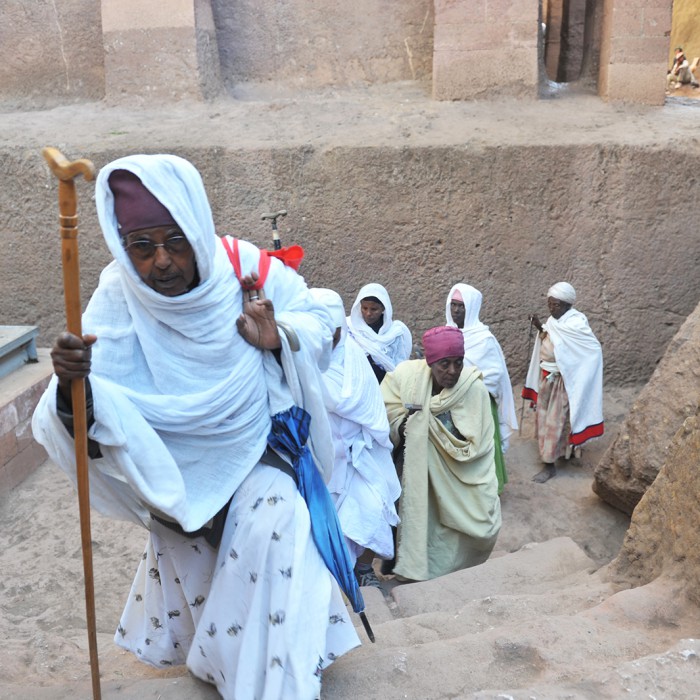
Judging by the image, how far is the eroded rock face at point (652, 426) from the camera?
5.58 metres

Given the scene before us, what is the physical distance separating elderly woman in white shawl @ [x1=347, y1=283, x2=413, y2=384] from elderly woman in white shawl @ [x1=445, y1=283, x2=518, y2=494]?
496 millimetres

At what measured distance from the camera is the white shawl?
7.21 metres

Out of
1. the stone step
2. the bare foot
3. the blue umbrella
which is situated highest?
the blue umbrella

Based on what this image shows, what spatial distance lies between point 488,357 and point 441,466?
1368 mm

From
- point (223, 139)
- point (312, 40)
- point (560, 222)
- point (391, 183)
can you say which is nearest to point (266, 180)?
point (223, 139)

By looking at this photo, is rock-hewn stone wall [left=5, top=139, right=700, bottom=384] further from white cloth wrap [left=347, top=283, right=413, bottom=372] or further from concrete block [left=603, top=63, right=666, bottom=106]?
white cloth wrap [left=347, top=283, right=413, bottom=372]

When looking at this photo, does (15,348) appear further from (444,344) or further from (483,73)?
(483,73)

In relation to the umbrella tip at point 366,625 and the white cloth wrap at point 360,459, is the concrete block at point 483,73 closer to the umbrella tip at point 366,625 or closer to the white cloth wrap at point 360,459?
the white cloth wrap at point 360,459

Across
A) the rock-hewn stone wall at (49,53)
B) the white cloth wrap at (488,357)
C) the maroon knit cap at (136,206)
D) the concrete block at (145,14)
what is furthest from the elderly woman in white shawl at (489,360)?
the rock-hewn stone wall at (49,53)

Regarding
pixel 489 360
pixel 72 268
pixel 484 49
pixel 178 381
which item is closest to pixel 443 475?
pixel 489 360

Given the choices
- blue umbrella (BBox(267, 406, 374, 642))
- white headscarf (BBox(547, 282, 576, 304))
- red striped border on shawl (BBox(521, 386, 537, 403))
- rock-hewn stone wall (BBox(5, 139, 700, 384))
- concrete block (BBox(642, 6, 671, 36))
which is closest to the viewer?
blue umbrella (BBox(267, 406, 374, 642))

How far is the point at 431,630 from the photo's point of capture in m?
3.74

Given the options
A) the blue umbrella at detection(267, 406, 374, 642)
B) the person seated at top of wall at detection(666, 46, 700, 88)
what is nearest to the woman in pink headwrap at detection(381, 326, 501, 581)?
the blue umbrella at detection(267, 406, 374, 642)

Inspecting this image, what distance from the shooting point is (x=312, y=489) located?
9.86ft
